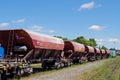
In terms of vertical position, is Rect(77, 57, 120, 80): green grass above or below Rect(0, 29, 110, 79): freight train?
below

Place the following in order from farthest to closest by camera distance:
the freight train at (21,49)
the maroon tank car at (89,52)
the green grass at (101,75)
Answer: the maroon tank car at (89,52)
the green grass at (101,75)
the freight train at (21,49)

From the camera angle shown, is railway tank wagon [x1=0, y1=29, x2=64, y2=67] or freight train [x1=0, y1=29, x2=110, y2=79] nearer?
freight train [x1=0, y1=29, x2=110, y2=79]

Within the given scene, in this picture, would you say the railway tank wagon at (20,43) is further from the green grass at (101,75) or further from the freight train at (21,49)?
the green grass at (101,75)

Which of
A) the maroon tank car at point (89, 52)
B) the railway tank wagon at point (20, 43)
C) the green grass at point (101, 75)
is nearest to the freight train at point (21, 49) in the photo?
the railway tank wagon at point (20, 43)

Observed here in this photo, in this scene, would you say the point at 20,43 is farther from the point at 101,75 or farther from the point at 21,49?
the point at 101,75

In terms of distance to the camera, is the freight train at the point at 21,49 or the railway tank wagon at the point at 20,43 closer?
the freight train at the point at 21,49

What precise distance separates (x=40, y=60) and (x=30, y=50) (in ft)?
12.3

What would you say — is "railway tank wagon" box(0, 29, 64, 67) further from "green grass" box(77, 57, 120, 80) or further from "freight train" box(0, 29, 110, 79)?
"green grass" box(77, 57, 120, 80)

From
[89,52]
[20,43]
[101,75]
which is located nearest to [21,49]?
[20,43]

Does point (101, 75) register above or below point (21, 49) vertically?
below

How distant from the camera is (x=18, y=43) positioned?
24547mm

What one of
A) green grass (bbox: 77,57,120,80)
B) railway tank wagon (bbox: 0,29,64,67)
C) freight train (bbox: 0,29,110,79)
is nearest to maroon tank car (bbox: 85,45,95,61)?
green grass (bbox: 77,57,120,80)

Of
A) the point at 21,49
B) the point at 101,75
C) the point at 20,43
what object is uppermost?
the point at 20,43

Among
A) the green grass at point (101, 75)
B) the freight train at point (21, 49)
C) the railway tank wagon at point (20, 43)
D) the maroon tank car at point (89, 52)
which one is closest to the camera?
the freight train at point (21, 49)
